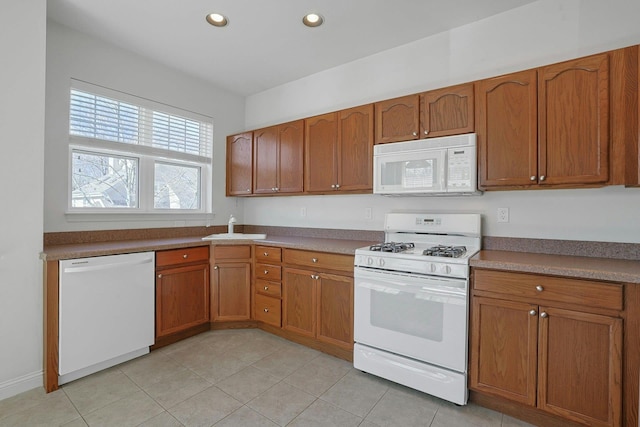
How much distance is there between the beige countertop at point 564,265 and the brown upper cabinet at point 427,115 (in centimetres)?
92

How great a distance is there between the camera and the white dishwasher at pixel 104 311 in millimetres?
2117

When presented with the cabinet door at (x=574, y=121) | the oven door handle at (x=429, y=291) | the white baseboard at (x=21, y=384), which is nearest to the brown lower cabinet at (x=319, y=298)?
the oven door handle at (x=429, y=291)

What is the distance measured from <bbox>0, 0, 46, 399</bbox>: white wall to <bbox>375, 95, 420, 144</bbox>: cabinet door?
245cm

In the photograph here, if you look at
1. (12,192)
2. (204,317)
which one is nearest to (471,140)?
(204,317)

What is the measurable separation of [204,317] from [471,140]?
9.08 feet

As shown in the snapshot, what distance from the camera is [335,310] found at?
2518mm

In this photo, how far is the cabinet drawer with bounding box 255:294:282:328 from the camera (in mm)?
2896

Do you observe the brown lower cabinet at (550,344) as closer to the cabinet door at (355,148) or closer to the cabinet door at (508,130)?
the cabinet door at (508,130)

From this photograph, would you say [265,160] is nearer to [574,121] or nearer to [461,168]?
[461,168]

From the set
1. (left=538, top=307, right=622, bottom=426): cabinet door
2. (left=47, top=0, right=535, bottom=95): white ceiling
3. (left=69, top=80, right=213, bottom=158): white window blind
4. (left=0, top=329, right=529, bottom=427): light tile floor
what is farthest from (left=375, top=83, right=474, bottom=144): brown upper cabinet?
(left=69, top=80, right=213, bottom=158): white window blind

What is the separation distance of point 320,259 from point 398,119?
4.28ft

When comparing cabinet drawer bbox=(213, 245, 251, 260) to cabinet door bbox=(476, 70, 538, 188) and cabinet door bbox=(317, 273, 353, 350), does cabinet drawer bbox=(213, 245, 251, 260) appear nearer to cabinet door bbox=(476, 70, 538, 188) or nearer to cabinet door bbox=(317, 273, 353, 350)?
cabinet door bbox=(317, 273, 353, 350)

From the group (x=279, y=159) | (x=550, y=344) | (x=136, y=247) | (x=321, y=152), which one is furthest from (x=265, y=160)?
(x=550, y=344)

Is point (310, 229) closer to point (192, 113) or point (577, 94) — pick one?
point (192, 113)
